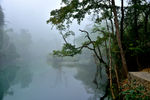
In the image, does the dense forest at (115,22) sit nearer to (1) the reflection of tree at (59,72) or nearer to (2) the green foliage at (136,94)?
(2) the green foliage at (136,94)

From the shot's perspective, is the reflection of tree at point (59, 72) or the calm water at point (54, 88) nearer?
the calm water at point (54, 88)

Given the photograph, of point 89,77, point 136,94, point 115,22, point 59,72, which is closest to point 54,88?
point 89,77

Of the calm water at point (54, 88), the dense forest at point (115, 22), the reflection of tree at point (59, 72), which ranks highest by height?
the dense forest at point (115, 22)

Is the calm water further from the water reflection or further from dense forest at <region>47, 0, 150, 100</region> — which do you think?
dense forest at <region>47, 0, 150, 100</region>

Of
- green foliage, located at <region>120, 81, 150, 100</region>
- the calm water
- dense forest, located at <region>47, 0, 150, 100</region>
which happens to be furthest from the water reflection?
green foliage, located at <region>120, 81, 150, 100</region>

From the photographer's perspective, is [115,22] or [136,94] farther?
[115,22]

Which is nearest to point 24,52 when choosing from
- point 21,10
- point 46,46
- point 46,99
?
point 46,46

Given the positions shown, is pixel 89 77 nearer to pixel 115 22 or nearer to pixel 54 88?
pixel 54 88

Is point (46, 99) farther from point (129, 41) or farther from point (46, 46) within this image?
point (46, 46)

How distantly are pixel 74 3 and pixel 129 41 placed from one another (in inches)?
210

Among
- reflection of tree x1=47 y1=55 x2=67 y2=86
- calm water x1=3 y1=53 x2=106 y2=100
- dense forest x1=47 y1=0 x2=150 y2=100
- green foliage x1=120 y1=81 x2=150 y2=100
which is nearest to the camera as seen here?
green foliage x1=120 y1=81 x2=150 y2=100

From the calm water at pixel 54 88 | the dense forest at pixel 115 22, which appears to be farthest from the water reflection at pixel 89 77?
the dense forest at pixel 115 22

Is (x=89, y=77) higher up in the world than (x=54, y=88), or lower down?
higher up

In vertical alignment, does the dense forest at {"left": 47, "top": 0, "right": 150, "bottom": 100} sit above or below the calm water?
above
